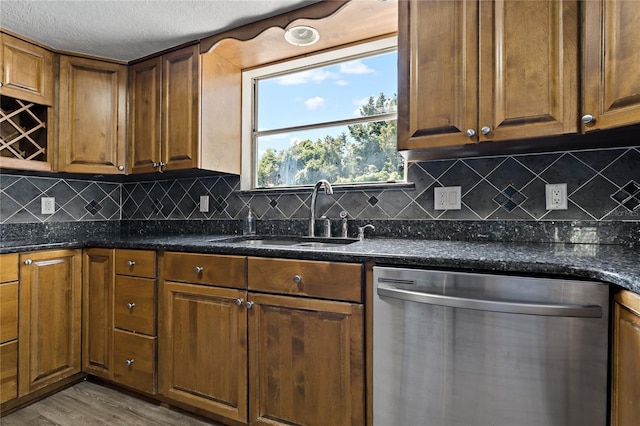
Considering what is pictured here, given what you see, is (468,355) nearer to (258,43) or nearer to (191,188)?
(258,43)

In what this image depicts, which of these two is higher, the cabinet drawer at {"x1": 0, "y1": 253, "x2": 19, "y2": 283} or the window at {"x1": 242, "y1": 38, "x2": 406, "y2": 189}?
the window at {"x1": 242, "y1": 38, "x2": 406, "y2": 189}

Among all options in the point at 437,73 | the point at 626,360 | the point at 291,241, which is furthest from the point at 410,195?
the point at 626,360

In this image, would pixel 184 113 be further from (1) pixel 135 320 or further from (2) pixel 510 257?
(2) pixel 510 257

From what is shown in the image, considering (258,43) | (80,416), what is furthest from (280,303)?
(258,43)

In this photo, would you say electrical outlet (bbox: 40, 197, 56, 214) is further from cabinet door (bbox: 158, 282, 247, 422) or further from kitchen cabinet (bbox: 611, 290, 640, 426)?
kitchen cabinet (bbox: 611, 290, 640, 426)

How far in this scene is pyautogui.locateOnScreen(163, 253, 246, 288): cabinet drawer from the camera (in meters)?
1.62

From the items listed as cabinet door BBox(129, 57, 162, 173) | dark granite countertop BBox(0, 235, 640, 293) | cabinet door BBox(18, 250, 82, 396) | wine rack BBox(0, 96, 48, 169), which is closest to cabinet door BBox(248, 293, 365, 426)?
dark granite countertop BBox(0, 235, 640, 293)

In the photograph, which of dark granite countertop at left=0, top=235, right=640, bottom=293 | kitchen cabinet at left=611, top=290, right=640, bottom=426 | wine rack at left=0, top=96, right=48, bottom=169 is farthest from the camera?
wine rack at left=0, top=96, right=48, bottom=169

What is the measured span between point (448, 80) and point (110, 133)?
7.44 ft

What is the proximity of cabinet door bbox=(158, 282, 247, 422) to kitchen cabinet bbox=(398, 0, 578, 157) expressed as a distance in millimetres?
1188

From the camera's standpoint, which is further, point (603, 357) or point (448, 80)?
point (448, 80)

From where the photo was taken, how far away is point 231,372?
64.2 inches

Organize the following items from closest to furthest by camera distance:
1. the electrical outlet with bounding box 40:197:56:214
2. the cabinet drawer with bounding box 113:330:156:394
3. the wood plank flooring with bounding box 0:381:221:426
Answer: the wood plank flooring with bounding box 0:381:221:426 → the cabinet drawer with bounding box 113:330:156:394 → the electrical outlet with bounding box 40:197:56:214

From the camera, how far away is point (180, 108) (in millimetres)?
2234
